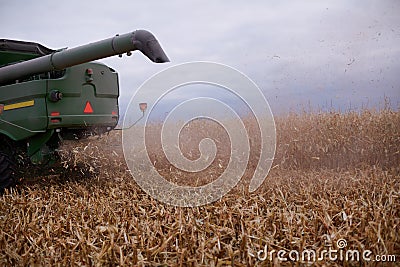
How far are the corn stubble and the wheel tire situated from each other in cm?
20

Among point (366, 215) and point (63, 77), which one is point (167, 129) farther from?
point (366, 215)

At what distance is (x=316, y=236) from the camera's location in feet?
7.47

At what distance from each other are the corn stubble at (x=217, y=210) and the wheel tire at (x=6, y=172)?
0.66ft

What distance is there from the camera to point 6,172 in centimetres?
402

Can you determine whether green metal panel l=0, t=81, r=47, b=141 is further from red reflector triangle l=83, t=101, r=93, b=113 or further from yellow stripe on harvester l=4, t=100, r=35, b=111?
red reflector triangle l=83, t=101, r=93, b=113

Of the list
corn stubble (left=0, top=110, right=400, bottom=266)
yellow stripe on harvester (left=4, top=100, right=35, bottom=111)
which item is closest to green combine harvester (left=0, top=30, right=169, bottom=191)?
yellow stripe on harvester (left=4, top=100, right=35, bottom=111)

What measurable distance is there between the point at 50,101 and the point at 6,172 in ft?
2.79

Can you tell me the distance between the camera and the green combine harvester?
3.90 meters

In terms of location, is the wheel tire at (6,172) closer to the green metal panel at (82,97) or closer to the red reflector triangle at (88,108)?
the green metal panel at (82,97)

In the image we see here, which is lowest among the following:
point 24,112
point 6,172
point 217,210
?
point 217,210

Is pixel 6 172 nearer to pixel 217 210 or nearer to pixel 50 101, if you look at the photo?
pixel 50 101

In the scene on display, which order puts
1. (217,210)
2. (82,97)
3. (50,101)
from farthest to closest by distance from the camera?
(82,97), (50,101), (217,210)

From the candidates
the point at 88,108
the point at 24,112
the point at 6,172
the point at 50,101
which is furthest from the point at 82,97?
the point at 6,172

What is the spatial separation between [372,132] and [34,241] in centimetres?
419
